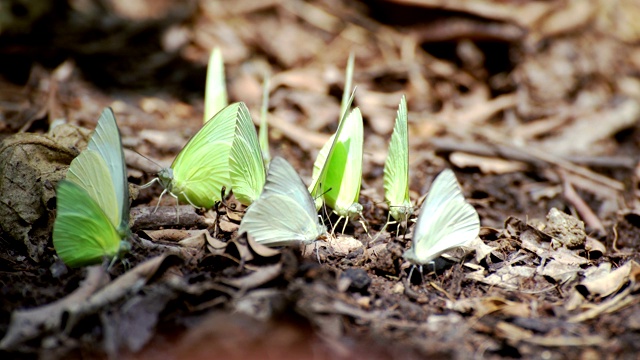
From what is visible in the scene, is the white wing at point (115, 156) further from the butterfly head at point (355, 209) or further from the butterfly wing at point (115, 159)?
the butterfly head at point (355, 209)

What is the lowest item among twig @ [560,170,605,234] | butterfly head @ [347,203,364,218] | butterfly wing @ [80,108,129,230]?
twig @ [560,170,605,234]

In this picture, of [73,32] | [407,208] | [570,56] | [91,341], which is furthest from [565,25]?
[91,341]

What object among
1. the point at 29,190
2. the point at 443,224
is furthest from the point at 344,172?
the point at 29,190

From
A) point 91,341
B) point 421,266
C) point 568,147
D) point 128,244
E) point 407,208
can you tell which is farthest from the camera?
point 568,147

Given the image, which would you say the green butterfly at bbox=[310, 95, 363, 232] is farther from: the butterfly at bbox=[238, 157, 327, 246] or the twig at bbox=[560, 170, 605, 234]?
the twig at bbox=[560, 170, 605, 234]

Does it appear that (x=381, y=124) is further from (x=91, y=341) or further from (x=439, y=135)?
(x=91, y=341)

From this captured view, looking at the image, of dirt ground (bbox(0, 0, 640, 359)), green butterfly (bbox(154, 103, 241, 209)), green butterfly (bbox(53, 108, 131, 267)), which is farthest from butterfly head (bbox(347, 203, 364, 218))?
green butterfly (bbox(53, 108, 131, 267))
